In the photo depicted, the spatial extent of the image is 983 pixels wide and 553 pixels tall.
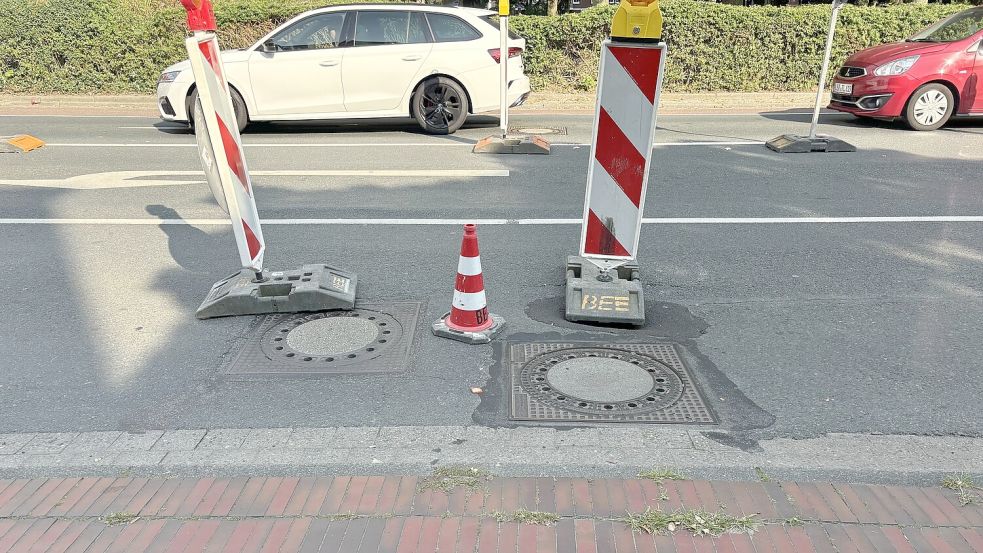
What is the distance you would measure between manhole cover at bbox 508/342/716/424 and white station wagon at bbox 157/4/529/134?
7.63 m

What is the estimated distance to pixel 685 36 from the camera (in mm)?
14828

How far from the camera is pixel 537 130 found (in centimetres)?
1145

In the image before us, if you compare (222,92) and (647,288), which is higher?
(222,92)

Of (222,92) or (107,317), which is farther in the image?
(107,317)

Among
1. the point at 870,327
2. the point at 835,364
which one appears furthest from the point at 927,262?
the point at 835,364

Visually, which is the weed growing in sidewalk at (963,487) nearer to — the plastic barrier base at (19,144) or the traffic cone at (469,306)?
the traffic cone at (469,306)

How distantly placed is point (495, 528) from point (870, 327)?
3.04m

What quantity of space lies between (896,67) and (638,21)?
8.50m

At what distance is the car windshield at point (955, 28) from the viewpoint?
10711mm

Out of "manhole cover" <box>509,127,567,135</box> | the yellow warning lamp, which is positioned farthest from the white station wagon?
the yellow warning lamp

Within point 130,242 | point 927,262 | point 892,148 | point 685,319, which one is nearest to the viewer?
point 685,319

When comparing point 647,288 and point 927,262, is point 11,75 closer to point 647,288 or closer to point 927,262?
point 647,288

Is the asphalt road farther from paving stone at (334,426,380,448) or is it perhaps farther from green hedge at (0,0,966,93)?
green hedge at (0,0,966,93)

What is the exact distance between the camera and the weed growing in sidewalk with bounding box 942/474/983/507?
2881mm
